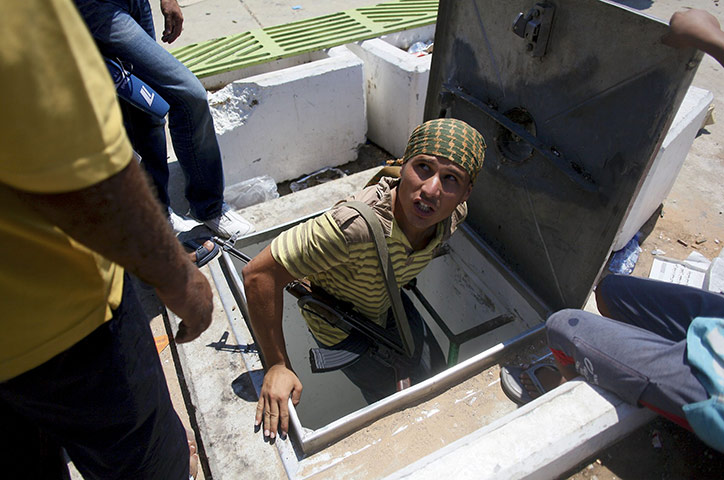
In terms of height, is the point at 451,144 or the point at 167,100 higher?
the point at 451,144

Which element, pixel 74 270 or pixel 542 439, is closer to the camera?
pixel 74 270

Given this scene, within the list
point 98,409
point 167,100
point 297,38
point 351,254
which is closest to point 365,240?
point 351,254

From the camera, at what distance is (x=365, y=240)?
1690 millimetres

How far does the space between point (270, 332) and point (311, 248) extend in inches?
15.1

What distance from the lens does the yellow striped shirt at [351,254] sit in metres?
1.64

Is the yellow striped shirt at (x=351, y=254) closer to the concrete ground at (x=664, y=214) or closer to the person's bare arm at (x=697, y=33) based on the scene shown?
the concrete ground at (x=664, y=214)

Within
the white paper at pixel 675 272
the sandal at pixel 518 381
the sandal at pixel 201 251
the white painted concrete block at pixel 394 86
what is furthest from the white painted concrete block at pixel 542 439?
the white painted concrete block at pixel 394 86

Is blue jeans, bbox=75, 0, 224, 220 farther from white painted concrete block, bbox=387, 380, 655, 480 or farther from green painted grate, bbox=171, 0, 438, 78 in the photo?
white painted concrete block, bbox=387, 380, 655, 480

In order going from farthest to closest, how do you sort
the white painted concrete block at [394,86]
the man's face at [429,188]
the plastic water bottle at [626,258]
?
the white painted concrete block at [394,86]
the plastic water bottle at [626,258]
the man's face at [429,188]

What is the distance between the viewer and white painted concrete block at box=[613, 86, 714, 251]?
7.79 feet

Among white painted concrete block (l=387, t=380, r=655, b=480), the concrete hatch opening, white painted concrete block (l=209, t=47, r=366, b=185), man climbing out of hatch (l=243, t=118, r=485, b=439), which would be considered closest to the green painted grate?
white painted concrete block (l=209, t=47, r=366, b=185)

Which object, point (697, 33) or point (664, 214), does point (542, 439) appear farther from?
point (664, 214)

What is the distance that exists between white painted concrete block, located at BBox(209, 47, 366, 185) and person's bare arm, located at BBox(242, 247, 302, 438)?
169 cm

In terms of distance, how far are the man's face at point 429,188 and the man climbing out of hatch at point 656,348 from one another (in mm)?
653
